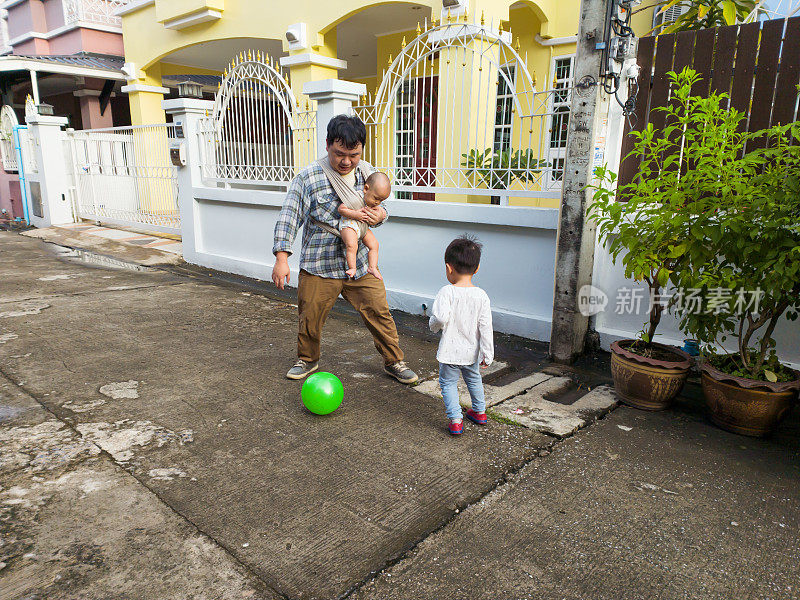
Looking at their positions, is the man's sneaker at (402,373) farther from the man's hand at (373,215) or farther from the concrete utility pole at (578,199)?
the concrete utility pole at (578,199)

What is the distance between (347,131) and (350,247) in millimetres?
747

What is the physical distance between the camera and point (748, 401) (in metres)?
3.16

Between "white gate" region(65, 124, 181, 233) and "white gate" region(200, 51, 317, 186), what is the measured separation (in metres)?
2.38

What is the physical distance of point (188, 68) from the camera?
583 inches

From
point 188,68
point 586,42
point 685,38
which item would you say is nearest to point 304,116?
point 586,42

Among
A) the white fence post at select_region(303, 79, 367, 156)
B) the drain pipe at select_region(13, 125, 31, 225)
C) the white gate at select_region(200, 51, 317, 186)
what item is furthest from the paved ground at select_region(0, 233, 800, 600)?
the drain pipe at select_region(13, 125, 31, 225)

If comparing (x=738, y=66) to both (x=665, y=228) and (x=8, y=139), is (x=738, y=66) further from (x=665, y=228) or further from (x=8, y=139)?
(x=8, y=139)

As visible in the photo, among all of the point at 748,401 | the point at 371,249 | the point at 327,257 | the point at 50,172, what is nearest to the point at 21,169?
the point at 50,172

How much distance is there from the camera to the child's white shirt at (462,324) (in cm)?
300

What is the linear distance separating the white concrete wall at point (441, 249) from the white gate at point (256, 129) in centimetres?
32

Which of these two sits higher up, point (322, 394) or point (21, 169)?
point (21, 169)

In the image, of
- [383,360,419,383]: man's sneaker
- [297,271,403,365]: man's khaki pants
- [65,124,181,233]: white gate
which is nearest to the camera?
[297,271,403,365]: man's khaki pants

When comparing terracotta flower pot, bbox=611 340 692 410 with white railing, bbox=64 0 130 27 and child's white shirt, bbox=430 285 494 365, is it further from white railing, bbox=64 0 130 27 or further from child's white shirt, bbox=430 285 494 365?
white railing, bbox=64 0 130 27

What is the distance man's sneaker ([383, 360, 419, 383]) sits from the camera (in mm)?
3928
